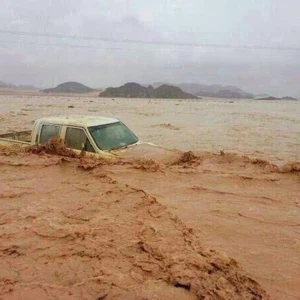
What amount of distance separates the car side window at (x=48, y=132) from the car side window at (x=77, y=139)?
30 cm

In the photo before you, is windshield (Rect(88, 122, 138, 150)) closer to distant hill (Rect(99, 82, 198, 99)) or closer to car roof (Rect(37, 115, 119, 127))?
car roof (Rect(37, 115, 119, 127))

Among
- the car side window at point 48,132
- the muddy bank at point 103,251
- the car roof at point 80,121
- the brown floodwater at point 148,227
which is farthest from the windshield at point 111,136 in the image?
the muddy bank at point 103,251

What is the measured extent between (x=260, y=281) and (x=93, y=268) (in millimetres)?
1519

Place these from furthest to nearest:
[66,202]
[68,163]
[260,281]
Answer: [68,163] → [66,202] → [260,281]

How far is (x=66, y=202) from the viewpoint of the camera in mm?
5469

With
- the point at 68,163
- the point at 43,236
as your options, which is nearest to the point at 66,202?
the point at 43,236

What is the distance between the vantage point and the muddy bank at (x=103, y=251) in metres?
3.19

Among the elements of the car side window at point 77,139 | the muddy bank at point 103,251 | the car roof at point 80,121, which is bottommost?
the muddy bank at point 103,251

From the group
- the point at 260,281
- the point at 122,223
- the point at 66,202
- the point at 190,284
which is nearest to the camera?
the point at 190,284

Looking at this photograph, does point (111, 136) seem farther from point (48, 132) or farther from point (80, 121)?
point (48, 132)

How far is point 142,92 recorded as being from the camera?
129 m

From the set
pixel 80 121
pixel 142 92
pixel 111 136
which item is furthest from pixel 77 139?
pixel 142 92

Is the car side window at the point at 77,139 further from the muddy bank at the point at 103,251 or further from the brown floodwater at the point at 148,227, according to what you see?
the muddy bank at the point at 103,251

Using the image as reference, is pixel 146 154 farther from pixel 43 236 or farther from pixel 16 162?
pixel 43 236
